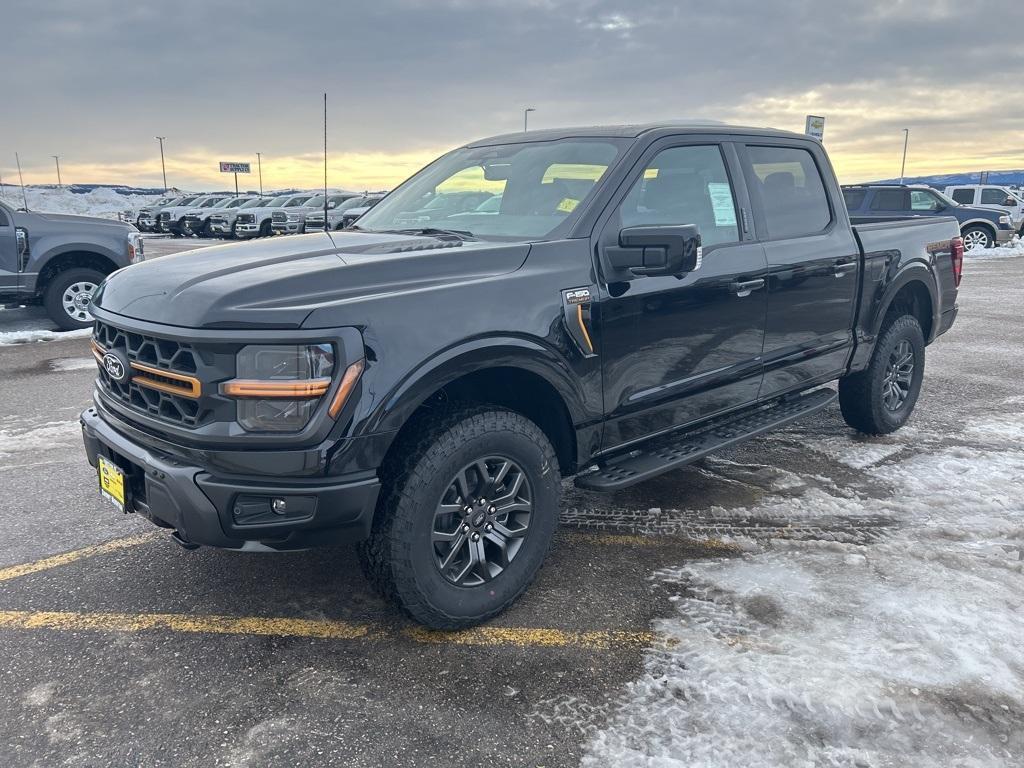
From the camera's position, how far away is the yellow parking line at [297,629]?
2.99 metres

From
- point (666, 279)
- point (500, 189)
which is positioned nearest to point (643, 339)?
point (666, 279)

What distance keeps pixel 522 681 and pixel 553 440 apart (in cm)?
105

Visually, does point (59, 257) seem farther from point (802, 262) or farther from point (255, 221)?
point (255, 221)

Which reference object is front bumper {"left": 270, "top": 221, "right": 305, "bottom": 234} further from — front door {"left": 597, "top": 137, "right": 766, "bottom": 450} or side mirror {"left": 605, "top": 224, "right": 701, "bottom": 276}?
side mirror {"left": 605, "top": 224, "right": 701, "bottom": 276}

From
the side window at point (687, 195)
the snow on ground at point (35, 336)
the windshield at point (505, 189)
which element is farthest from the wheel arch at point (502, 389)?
the snow on ground at point (35, 336)

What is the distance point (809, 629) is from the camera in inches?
119

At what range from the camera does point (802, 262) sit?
4348 mm

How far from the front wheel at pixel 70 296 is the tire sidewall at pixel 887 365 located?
8.40m

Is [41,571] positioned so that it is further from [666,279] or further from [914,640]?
[914,640]

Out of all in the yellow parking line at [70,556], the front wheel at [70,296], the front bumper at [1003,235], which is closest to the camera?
the yellow parking line at [70,556]

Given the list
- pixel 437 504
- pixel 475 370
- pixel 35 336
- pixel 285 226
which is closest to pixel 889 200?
pixel 35 336

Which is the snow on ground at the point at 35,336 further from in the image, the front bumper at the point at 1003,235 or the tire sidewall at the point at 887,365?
the front bumper at the point at 1003,235

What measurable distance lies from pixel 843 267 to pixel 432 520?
314 cm

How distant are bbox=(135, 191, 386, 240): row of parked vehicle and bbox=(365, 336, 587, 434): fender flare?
2235 cm
